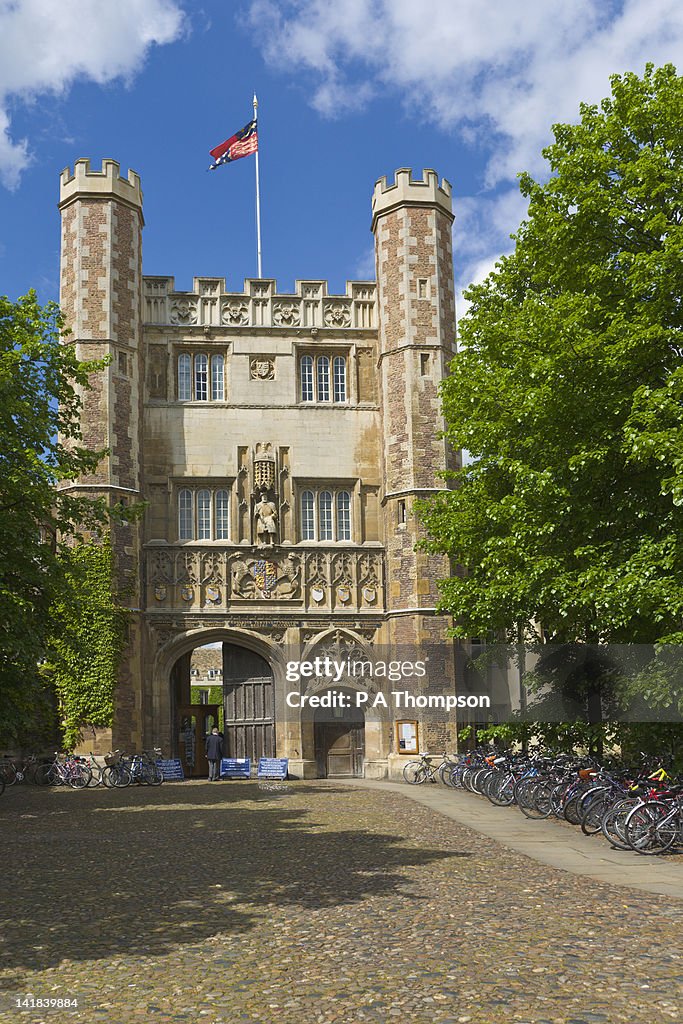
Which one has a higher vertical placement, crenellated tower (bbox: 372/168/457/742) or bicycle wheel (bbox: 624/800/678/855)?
crenellated tower (bbox: 372/168/457/742)

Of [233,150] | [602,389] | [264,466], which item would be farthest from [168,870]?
[233,150]

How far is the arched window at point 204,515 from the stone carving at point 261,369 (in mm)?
3646

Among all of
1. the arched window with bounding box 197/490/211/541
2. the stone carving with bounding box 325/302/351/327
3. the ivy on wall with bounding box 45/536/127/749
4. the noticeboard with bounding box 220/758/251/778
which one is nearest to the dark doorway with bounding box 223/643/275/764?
the noticeboard with bounding box 220/758/251/778

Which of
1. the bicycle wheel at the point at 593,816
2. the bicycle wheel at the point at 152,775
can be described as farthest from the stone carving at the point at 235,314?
the bicycle wheel at the point at 593,816

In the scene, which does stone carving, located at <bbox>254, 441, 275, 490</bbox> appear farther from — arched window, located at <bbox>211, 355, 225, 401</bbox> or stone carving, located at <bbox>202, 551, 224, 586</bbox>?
stone carving, located at <bbox>202, 551, 224, 586</bbox>

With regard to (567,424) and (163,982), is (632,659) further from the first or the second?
(163,982)

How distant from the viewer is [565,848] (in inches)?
523

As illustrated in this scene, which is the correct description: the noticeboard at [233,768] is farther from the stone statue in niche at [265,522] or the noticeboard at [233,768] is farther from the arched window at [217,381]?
the arched window at [217,381]

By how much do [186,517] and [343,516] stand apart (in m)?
4.37

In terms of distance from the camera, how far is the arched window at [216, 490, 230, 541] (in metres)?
28.1

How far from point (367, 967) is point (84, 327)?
22944 millimetres

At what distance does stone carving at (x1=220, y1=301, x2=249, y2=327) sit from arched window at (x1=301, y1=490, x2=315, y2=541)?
17.5 ft

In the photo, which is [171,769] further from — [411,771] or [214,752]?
[411,771]

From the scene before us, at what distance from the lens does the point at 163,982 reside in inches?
258
